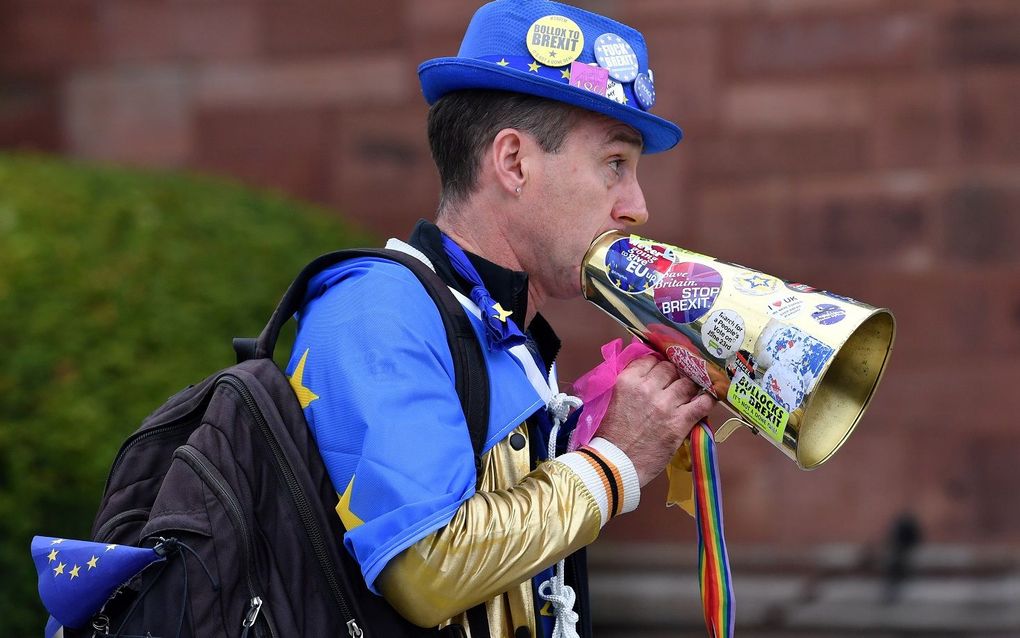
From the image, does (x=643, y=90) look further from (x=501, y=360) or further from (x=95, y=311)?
(x=95, y=311)

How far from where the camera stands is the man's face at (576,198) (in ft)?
8.25

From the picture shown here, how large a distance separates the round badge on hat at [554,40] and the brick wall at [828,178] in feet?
12.0

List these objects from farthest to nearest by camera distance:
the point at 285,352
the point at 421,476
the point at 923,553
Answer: the point at 923,553, the point at 285,352, the point at 421,476

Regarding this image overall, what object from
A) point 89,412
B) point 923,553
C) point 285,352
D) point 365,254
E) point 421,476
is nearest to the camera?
point 421,476

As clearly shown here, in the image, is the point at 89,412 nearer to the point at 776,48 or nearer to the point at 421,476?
the point at 421,476

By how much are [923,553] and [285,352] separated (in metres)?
3.17

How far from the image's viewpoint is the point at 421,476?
80.9 inches

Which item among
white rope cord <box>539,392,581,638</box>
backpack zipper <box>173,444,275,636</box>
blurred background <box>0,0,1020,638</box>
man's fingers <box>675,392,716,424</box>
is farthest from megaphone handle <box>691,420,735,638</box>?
blurred background <box>0,0,1020,638</box>

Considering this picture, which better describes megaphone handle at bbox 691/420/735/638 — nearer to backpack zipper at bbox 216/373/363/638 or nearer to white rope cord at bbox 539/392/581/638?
white rope cord at bbox 539/392/581/638

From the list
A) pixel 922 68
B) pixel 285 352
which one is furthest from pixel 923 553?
pixel 285 352

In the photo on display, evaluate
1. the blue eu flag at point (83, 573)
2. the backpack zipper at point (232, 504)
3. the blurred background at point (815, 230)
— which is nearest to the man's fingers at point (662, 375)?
the backpack zipper at point (232, 504)

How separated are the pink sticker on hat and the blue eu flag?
121cm

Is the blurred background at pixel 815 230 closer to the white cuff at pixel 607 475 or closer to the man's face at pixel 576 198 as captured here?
the man's face at pixel 576 198

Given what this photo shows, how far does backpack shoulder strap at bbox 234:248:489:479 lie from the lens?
226cm
